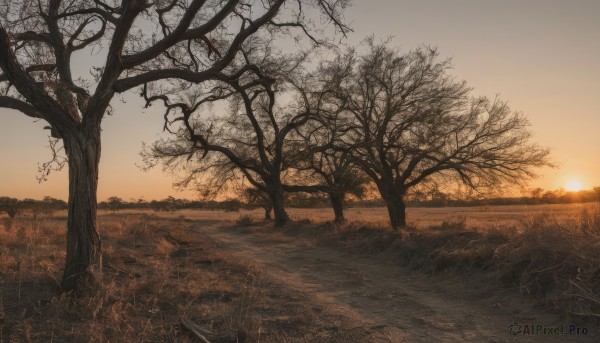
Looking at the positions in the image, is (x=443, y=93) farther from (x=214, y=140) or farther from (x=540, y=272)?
(x=214, y=140)

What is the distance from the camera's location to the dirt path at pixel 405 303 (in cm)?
567

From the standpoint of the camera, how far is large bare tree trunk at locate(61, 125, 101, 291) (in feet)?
22.4

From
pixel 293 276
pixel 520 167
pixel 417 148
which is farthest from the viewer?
pixel 417 148

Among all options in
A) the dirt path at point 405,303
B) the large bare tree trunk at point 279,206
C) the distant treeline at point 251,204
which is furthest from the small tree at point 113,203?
the dirt path at point 405,303

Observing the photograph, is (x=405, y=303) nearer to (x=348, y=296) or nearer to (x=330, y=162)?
(x=348, y=296)

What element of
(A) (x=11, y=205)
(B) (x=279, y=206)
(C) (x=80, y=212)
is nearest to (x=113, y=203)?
(A) (x=11, y=205)

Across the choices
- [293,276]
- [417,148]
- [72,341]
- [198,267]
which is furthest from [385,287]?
[417,148]

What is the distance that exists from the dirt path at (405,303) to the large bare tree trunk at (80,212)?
3780 mm

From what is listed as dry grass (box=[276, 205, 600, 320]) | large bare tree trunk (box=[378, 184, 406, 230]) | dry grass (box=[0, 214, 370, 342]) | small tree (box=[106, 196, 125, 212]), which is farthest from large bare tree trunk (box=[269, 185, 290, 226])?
small tree (box=[106, 196, 125, 212])

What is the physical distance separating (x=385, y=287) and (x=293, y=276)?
90.8 inches

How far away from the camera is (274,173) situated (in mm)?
25203

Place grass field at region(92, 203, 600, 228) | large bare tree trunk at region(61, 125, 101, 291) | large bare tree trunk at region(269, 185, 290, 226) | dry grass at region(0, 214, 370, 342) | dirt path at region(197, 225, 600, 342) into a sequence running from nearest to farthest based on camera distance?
1. dry grass at region(0, 214, 370, 342)
2. dirt path at region(197, 225, 600, 342)
3. large bare tree trunk at region(61, 125, 101, 291)
4. grass field at region(92, 203, 600, 228)
5. large bare tree trunk at region(269, 185, 290, 226)

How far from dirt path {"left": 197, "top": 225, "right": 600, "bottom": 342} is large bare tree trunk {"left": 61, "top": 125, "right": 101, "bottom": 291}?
3.78 metres

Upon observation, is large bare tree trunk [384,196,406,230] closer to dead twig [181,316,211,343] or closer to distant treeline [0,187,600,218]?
distant treeline [0,187,600,218]
